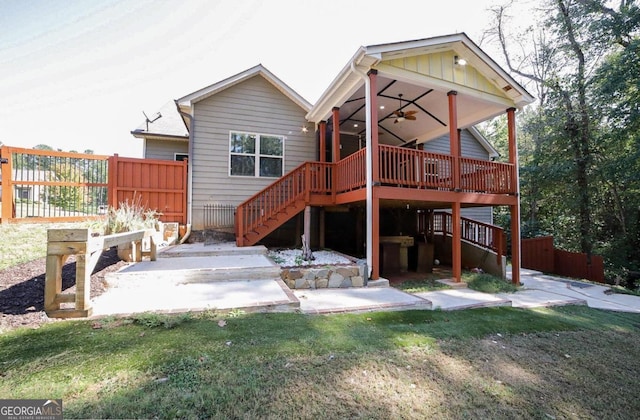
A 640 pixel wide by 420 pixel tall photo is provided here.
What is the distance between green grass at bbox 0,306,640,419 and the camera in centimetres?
184

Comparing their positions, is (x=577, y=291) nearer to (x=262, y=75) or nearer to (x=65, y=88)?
(x=262, y=75)

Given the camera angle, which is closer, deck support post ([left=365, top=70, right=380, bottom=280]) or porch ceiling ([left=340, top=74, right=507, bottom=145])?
deck support post ([left=365, top=70, right=380, bottom=280])

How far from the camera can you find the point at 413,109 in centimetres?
885

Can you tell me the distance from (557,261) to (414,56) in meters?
10.1

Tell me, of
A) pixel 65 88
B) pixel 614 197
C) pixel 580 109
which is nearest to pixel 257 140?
pixel 65 88

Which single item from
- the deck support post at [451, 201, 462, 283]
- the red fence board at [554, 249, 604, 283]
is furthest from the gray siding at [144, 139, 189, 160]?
the red fence board at [554, 249, 604, 283]

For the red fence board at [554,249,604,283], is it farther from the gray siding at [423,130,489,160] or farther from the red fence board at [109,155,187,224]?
the red fence board at [109,155,187,224]

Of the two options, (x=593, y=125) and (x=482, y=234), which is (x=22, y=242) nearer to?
(x=482, y=234)

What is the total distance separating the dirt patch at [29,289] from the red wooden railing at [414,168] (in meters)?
5.39

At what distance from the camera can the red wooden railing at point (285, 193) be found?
7238 mm

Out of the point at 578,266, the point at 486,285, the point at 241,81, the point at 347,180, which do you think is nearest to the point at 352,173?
the point at 347,180

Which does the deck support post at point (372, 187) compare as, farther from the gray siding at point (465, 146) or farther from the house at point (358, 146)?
the gray siding at point (465, 146)

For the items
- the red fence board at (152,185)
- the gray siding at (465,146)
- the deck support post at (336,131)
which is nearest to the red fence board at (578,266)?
the gray siding at (465,146)

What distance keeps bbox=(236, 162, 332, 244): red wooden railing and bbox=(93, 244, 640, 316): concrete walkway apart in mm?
1132
